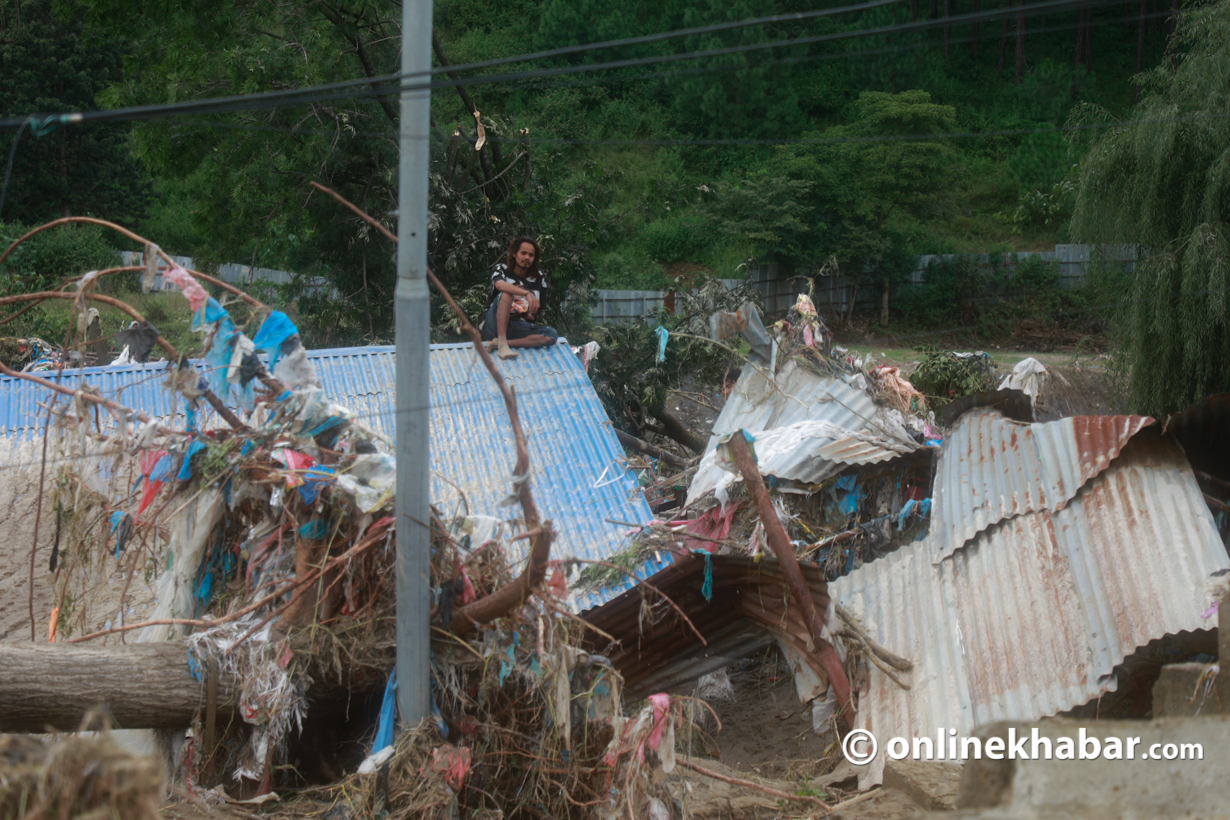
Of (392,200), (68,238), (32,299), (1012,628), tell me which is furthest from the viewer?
(68,238)

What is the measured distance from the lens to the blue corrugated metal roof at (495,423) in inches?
282

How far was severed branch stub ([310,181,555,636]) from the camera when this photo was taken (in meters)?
4.05

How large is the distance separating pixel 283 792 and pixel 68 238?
2581cm

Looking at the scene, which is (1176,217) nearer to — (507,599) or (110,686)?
(507,599)

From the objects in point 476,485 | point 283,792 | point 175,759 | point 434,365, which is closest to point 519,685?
point 283,792

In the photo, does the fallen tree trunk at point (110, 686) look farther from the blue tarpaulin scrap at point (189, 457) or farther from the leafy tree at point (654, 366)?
the leafy tree at point (654, 366)

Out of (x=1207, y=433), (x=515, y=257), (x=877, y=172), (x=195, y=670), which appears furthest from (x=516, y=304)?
(x=877, y=172)

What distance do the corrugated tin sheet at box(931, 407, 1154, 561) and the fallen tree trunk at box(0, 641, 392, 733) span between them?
157 inches

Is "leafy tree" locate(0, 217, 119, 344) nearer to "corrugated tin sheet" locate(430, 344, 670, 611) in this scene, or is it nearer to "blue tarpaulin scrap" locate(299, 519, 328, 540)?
"corrugated tin sheet" locate(430, 344, 670, 611)

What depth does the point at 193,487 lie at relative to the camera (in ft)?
15.7

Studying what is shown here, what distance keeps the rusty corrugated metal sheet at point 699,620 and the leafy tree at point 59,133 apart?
24.7 metres

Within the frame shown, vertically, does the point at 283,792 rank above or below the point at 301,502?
below

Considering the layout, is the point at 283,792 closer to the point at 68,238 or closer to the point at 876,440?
the point at 876,440

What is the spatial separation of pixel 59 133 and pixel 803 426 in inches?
1066
